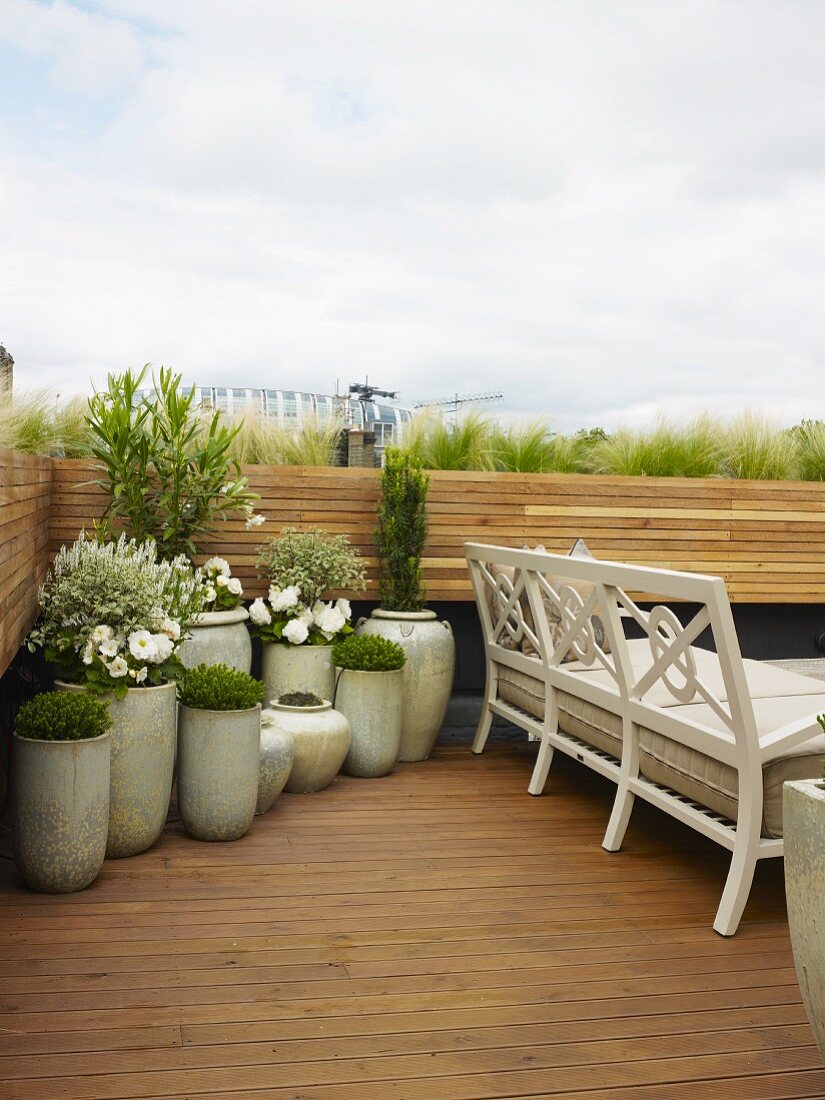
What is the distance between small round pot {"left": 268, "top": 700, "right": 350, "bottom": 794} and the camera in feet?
15.2

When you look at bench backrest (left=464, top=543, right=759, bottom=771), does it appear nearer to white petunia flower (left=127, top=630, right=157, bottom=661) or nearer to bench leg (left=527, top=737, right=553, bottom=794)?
bench leg (left=527, top=737, right=553, bottom=794)

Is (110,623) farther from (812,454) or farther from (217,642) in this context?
(812,454)

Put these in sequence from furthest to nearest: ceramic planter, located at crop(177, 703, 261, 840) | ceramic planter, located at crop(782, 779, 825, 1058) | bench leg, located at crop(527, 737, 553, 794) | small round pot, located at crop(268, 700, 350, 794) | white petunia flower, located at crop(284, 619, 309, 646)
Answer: white petunia flower, located at crop(284, 619, 309, 646), bench leg, located at crop(527, 737, 553, 794), small round pot, located at crop(268, 700, 350, 794), ceramic planter, located at crop(177, 703, 261, 840), ceramic planter, located at crop(782, 779, 825, 1058)

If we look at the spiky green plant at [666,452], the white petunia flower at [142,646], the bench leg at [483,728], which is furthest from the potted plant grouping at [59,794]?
the spiky green plant at [666,452]

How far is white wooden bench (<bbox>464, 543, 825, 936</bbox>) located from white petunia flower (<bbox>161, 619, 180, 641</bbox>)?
1.54 metres

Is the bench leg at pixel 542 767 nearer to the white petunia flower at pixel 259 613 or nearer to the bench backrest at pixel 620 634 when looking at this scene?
the bench backrest at pixel 620 634

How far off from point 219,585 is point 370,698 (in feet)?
2.99

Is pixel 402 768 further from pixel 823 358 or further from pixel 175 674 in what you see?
Result: pixel 823 358

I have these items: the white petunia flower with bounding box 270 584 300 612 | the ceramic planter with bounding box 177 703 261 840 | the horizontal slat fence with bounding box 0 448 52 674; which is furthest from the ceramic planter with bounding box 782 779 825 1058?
the white petunia flower with bounding box 270 584 300 612

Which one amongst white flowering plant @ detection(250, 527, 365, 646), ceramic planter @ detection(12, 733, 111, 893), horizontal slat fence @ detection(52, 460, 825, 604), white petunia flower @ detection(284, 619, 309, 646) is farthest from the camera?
horizontal slat fence @ detection(52, 460, 825, 604)

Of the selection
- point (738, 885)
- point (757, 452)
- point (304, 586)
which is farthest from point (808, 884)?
point (757, 452)

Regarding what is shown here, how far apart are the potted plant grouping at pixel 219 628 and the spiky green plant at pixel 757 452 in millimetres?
3407

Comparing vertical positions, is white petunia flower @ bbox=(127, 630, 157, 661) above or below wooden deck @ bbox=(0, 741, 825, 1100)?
above

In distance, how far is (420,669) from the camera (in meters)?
5.32
